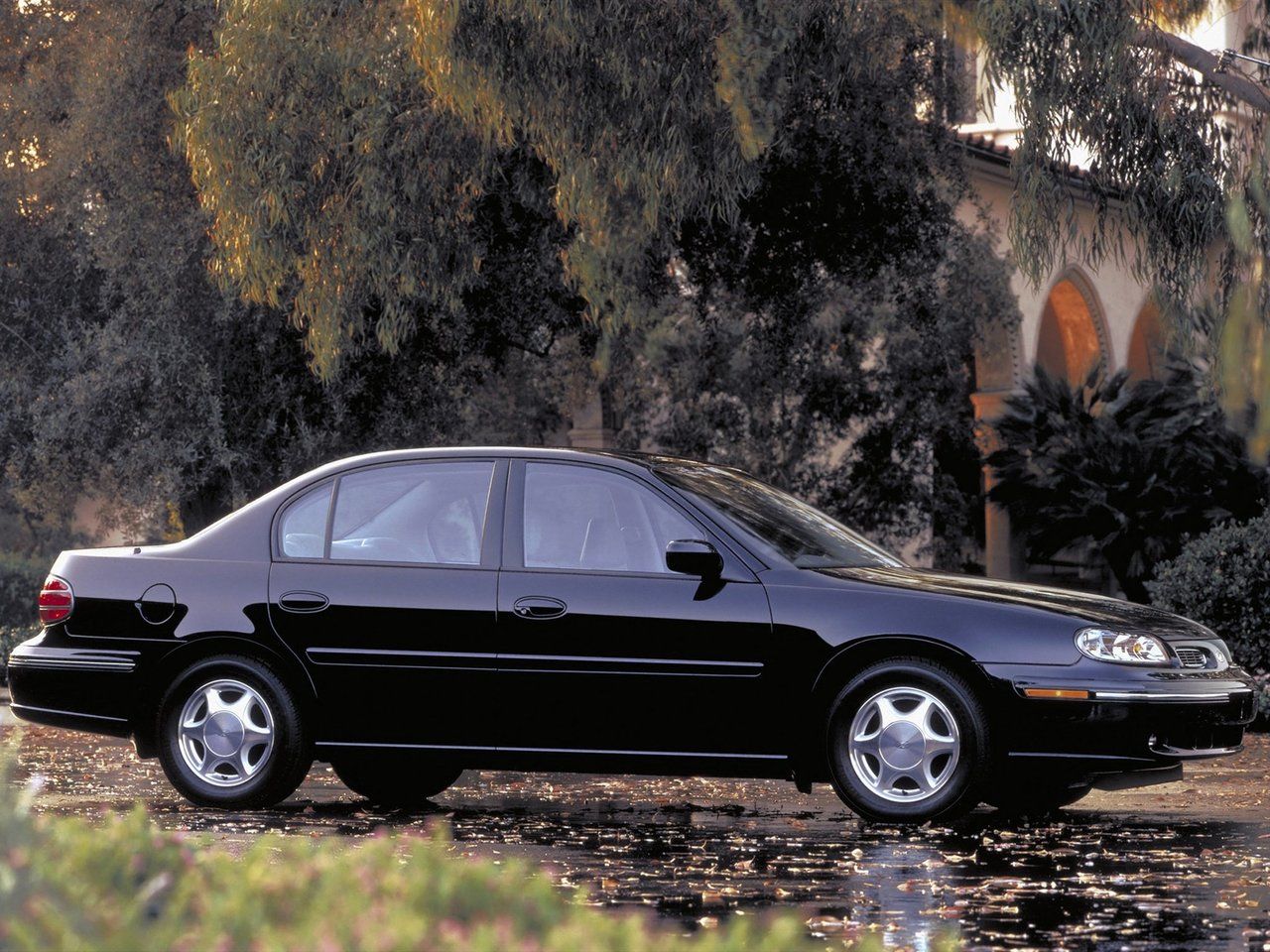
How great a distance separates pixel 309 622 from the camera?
29.0 feet

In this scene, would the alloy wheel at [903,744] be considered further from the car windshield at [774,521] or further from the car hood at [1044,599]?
the car windshield at [774,521]

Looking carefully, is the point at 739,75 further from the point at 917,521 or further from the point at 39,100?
the point at 917,521

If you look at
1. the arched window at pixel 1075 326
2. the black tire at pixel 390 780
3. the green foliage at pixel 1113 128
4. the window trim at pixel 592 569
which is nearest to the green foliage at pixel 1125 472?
the arched window at pixel 1075 326

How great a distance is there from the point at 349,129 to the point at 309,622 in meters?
6.88

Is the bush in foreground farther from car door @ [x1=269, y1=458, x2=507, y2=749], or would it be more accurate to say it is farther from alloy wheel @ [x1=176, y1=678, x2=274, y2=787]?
alloy wheel @ [x1=176, y1=678, x2=274, y2=787]

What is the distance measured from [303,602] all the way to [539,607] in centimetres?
105

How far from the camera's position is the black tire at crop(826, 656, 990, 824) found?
26.8ft

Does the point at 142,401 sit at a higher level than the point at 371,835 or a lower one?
higher

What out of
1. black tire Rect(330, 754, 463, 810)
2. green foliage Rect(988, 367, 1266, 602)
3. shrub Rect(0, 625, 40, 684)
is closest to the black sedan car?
black tire Rect(330, 754, 463, 810)

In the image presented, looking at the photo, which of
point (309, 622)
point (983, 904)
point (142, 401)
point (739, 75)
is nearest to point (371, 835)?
point (309, 622)

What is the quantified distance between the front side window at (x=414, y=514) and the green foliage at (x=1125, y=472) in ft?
44.3

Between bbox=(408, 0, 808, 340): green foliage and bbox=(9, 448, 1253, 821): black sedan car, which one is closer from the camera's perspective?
bbox=(9, 448, 1253, 821): black sedan car

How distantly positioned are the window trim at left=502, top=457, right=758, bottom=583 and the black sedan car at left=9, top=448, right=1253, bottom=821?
0.4 inches

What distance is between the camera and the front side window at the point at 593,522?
870 centimetres
